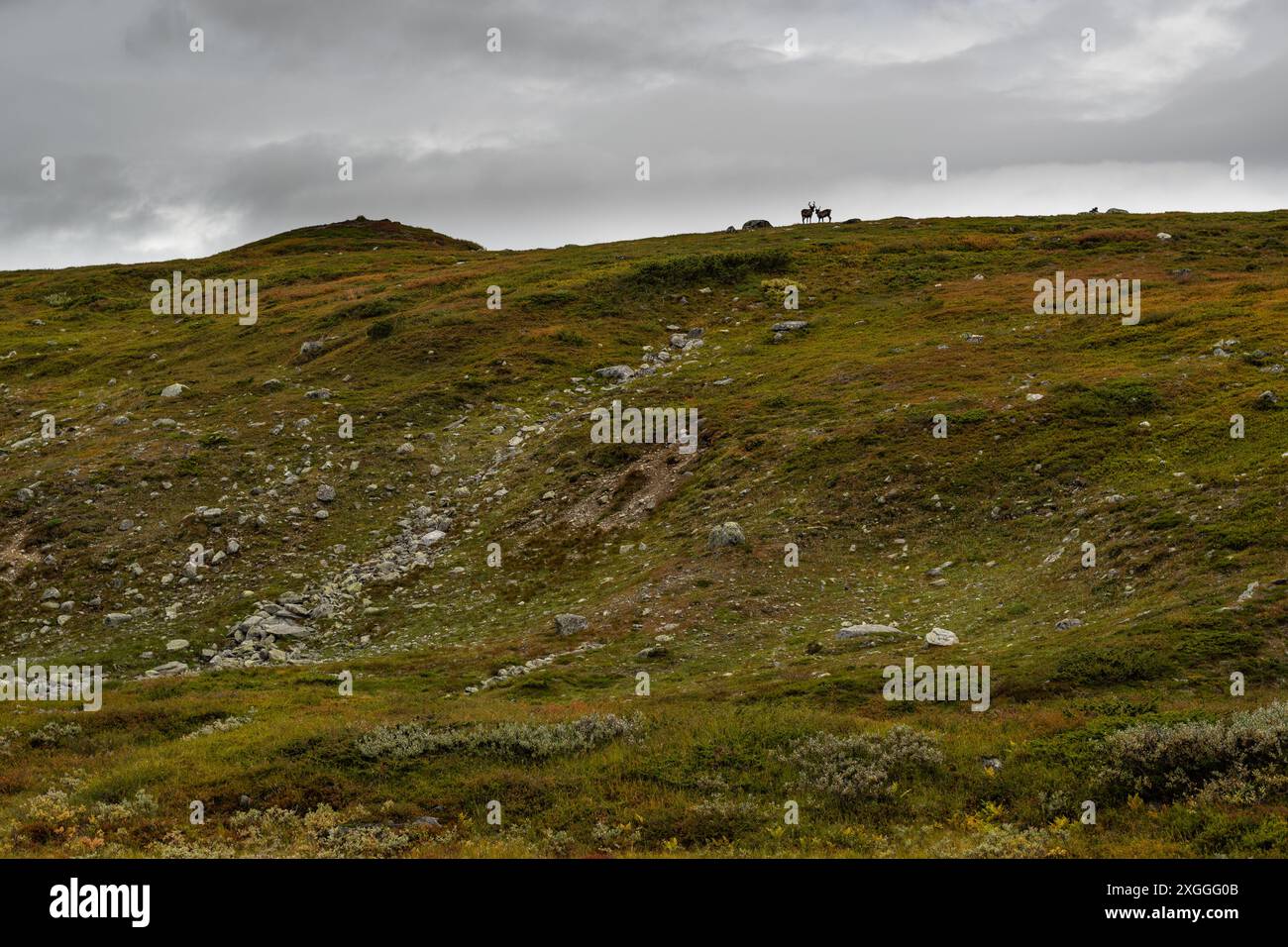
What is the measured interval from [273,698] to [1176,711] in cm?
1717

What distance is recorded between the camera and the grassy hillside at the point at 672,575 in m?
13.3

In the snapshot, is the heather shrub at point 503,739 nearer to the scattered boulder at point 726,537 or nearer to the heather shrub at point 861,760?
the heather shrub at point 861,760

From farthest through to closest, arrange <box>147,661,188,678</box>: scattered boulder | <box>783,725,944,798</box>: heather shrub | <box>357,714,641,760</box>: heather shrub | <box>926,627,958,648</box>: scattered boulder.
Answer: <box>147,661,188,678</box>: scattered boulder, <box>926,627,958,648</box>: scattered boulder, <box>357,714,641,760</box>: heather shrub, <box>783,725,944,798</box>: heather shrub

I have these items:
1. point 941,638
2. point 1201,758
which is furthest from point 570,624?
point 1201,758

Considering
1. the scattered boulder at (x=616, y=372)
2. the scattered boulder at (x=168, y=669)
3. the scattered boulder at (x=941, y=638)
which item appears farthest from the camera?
the scattered boulder at (x=616, y=372)

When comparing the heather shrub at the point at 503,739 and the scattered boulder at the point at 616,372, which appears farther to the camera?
the scattered boulder at the point at 616,372

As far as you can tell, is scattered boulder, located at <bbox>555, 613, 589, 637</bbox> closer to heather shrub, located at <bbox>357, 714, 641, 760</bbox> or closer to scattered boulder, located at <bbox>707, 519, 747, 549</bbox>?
scattered boulder, located at <bbox>707, 519, 747, 549</bbox>

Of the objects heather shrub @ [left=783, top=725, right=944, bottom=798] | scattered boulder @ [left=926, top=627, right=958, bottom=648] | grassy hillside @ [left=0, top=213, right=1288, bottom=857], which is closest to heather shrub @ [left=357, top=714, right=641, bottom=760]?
grassy hillside @ [left=0, top=213, right=1288, bottom=857]

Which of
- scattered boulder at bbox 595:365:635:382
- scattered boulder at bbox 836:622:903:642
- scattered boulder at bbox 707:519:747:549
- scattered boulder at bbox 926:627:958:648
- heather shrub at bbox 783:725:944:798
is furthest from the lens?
scattered boulder at bbox 595:365:635:382

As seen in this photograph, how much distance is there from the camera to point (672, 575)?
26.6 metres

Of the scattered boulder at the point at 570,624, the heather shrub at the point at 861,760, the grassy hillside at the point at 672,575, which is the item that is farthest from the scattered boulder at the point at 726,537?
the heather shrub at the point at 861,760

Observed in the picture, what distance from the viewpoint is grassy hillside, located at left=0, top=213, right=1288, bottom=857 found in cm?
1334

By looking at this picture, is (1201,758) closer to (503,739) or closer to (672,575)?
(503,739)
